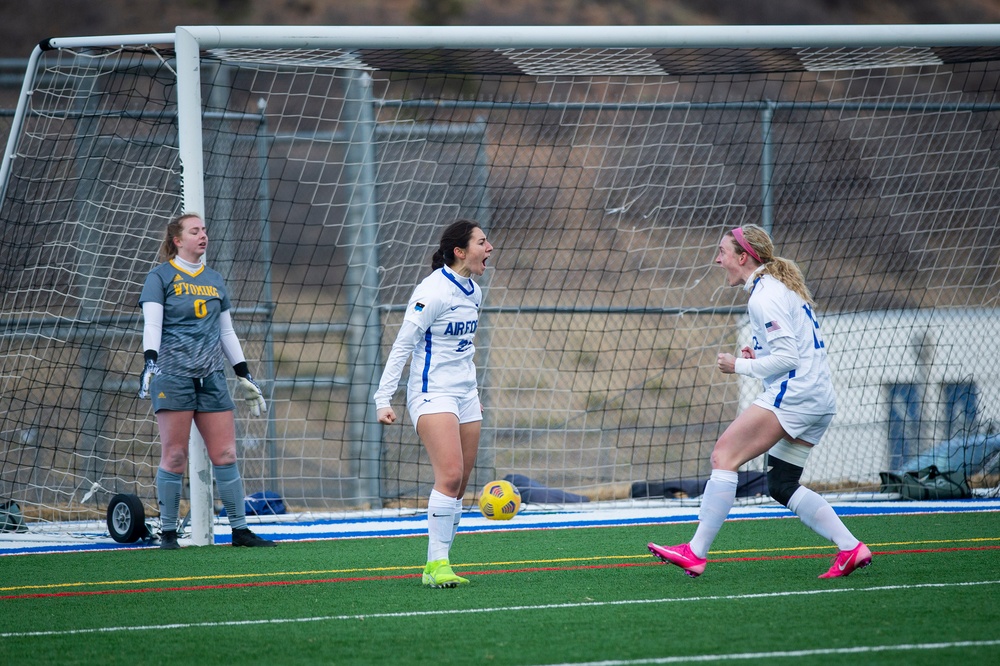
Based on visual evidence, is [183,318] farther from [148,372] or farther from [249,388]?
[249,388]

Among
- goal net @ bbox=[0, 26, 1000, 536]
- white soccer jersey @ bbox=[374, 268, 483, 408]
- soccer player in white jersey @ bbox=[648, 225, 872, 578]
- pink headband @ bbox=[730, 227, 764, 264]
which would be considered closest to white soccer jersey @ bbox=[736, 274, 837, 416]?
soccer player in white jersey @ bbox=[648, 225, 872, 578]

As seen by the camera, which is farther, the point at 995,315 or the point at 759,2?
the point at 759,2

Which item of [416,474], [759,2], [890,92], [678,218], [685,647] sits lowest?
[685,647]

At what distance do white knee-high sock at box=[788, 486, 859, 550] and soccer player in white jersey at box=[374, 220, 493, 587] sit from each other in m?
1.60

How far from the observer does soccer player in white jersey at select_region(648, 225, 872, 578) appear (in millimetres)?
5340

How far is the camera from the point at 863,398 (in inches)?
401

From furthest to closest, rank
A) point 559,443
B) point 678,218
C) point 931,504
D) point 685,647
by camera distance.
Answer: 1. point 559,443
2. point 678,218
3. point 931,504
4. point 685,647

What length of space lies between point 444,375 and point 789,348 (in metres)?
1.64

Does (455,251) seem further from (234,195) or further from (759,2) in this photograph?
(759,2)

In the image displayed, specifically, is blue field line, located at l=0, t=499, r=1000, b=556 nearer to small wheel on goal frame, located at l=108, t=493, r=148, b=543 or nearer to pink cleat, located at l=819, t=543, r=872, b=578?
small wheel on goal frame, located at l=108, t=493, r=148, b=543

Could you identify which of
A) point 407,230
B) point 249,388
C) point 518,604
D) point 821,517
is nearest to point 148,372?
point 249,388

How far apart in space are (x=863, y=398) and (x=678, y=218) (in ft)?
7.96

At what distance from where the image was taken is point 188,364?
7.08 meters

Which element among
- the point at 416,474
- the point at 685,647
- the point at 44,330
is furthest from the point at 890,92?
the point at 685,647
